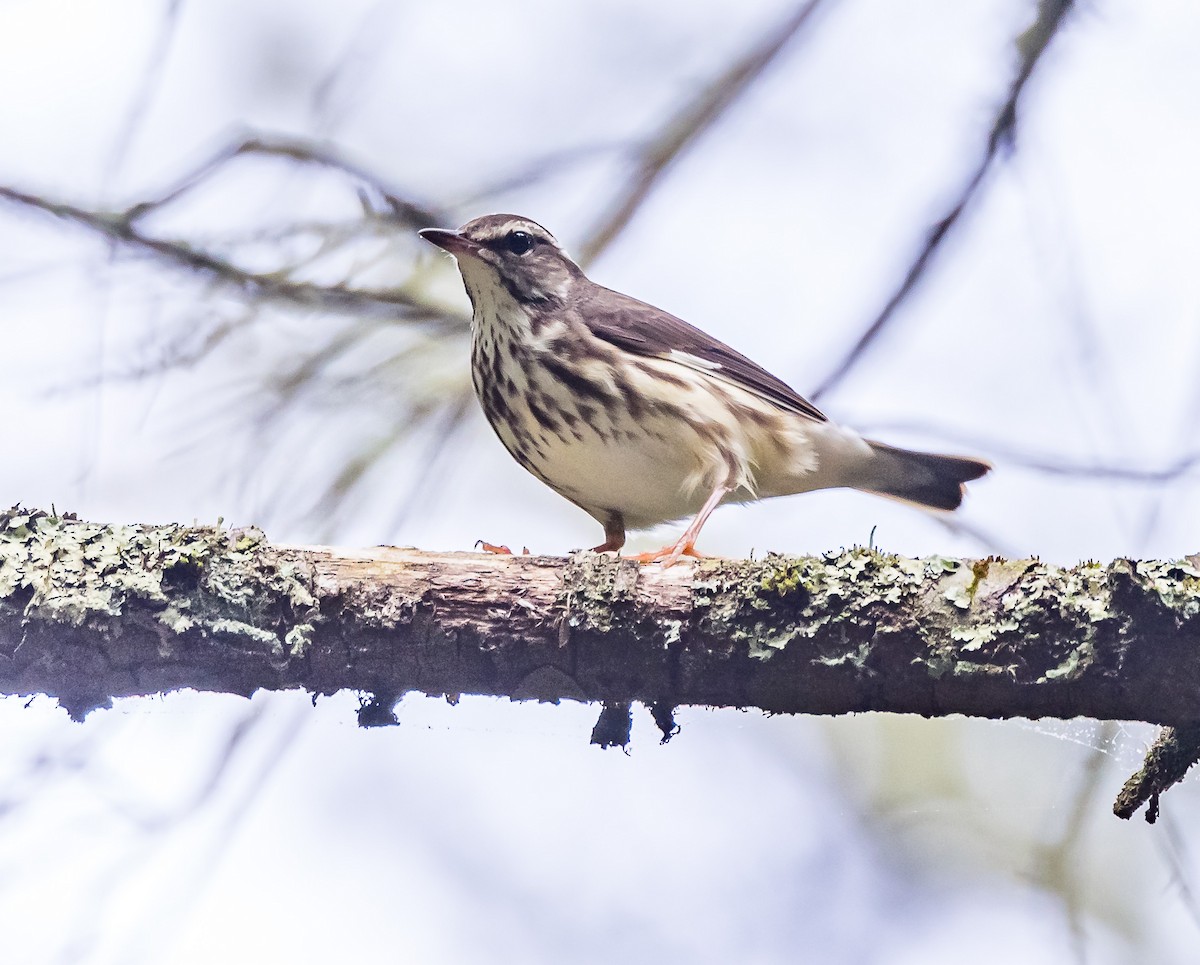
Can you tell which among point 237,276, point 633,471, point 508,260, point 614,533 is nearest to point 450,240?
point 508,260

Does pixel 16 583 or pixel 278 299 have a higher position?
pixel 278 299

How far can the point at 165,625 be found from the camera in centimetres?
307

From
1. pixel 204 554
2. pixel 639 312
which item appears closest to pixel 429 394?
pixel 639 312

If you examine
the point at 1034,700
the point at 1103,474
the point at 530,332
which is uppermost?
the point at 530,332

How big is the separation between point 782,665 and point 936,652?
15.4 inches

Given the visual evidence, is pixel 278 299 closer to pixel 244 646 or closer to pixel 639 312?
pixel 639 312

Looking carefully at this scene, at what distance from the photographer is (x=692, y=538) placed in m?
4.33

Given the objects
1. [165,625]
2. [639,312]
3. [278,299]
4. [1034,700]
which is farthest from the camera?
[639,312]

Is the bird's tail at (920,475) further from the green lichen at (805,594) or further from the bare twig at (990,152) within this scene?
the green lichen at (805,594)

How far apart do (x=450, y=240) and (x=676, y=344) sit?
42.6 inches

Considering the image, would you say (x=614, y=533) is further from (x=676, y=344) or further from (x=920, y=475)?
(x=920, y=475)

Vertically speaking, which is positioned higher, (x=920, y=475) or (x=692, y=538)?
(x=920, y=475)

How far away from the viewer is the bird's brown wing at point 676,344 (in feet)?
16.1

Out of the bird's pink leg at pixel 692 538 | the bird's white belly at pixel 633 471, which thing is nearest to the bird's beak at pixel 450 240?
the bird's white belly at pixel 633 471
